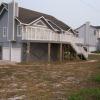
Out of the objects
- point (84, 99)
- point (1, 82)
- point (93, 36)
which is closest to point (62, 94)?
point (84, 99)

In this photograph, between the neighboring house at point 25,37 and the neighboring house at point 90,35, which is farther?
the neighboring house at point 90,35

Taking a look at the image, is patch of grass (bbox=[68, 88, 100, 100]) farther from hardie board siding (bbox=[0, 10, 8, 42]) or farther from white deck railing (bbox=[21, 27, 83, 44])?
hardie board siding (bbox=[0, 10, 8, 42])

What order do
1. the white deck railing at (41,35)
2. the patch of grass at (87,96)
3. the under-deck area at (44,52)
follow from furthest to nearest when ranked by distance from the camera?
the under-deck area at (44,52)
the white deck railing at (41,35)
the patch of grass at (87,96)

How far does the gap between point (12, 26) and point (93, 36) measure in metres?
41.3

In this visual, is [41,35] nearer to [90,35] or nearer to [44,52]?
[44,52]

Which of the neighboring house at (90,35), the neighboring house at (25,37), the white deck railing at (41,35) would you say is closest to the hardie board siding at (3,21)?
the neighboring house at (25,37)

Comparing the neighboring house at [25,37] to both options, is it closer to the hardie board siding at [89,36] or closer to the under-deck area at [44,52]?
the under-deck area at [44,52]

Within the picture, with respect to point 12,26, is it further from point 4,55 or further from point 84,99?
point 84,99

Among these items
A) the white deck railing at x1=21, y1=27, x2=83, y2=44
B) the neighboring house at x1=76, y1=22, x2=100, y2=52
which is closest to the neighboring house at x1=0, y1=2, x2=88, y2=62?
the white deck railing at x1=21, y1=27, x2=83, y2=44

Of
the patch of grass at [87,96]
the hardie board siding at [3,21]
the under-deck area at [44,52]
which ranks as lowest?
the patch of grass at [87,96]

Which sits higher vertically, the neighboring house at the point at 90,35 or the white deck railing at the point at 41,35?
the neighboring house at the point at 90,35

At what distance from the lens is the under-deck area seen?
3486 cm

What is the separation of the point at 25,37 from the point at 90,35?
40.4m

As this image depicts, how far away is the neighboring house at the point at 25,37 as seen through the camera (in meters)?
34.6
